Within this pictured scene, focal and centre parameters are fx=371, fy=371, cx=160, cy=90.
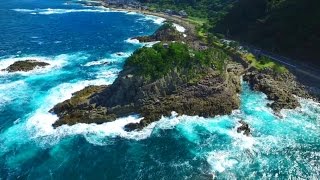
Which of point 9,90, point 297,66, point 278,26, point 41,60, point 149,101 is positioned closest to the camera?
point 149,101

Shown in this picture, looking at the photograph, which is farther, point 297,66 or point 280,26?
point 280,26

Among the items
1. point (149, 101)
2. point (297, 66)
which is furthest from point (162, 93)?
point (297, 66)

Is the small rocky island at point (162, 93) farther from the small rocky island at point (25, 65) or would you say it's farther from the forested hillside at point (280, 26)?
the small rocky island at point (25, 65)

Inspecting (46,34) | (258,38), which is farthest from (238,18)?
(46,34)

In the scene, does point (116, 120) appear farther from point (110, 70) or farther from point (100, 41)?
point (100, 41)

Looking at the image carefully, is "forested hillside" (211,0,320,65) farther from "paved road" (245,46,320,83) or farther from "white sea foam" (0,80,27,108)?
"white sea foam" (0,80,27,108)

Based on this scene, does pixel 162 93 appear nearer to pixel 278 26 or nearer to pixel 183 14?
pixel 278 26
